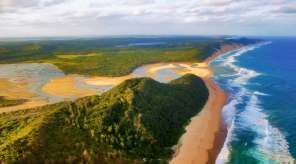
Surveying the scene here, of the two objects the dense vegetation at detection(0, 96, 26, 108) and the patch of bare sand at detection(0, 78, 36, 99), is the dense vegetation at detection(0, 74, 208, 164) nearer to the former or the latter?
the dense vegetation at detection(0, 96, 26, 108)

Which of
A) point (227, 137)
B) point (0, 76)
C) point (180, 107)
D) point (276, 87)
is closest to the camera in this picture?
point (227, 137)

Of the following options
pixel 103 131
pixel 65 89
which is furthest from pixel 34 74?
pixel 103 131

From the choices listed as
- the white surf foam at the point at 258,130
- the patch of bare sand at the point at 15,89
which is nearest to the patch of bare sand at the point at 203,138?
the white surf foam at the point at 258,130

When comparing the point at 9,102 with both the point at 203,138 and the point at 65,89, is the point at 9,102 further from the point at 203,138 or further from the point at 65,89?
the point at 203,138

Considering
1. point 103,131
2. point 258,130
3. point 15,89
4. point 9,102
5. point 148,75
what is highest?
point 103,131

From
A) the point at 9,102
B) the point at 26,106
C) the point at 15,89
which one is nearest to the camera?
the point at 26,106

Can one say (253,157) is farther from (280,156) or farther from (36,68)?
(36,68)

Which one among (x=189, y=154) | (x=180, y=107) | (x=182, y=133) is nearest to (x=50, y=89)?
(x=180, y=107)
